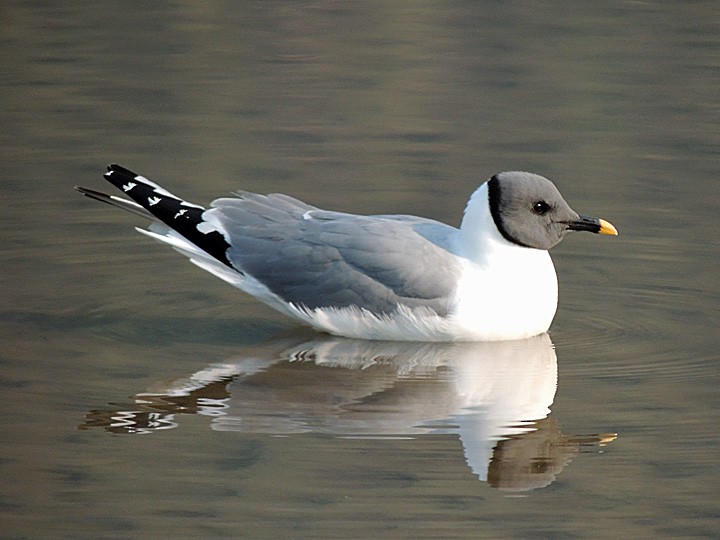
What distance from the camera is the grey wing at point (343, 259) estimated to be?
7.50m

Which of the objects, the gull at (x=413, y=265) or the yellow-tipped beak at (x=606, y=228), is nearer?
the gull at (x=413, y=265)

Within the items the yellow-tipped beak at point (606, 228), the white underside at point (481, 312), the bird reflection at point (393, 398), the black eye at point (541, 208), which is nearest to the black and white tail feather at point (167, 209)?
the white underside at point (481, 312)

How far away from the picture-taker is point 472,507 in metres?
5.74

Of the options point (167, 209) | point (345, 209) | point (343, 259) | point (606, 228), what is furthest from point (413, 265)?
point (345, 209)

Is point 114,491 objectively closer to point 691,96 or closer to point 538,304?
point 538,304

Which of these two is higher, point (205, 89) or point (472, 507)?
point (205, 89)

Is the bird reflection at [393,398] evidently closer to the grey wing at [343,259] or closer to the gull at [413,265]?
the gull at [413,265]

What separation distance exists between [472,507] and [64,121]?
6.74 meters

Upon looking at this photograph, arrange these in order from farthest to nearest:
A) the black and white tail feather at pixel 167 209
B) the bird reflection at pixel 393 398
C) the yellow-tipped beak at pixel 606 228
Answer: the black and white tail feather at pixel 167 209 → the yellow-tipped beak at pixel 606 228 → the bird reflection at pixel 393 398

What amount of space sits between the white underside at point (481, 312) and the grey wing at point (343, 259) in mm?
53

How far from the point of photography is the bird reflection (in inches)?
249

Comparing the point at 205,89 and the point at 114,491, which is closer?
the point at 114,491

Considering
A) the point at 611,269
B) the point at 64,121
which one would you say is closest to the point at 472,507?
the point at 611,269

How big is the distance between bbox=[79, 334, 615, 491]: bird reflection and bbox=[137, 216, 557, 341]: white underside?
0.24 ft
